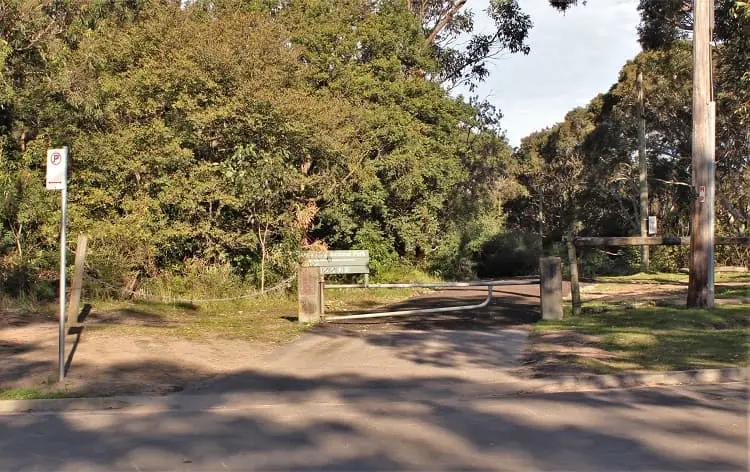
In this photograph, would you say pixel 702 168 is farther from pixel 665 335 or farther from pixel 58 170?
pixel 58 170

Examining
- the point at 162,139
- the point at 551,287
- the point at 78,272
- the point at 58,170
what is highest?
the point at 162,139

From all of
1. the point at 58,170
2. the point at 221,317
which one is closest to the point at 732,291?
the point at 221,317

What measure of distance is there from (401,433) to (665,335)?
664 centimetres

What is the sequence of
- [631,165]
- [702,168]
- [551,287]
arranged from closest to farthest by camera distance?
[551,287] → [702,168] → [631,165]

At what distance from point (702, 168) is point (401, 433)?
1146 cm

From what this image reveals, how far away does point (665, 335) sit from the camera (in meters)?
12.2

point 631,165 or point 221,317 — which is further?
point 631,165

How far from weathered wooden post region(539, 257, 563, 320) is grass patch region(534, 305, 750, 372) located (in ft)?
1.00

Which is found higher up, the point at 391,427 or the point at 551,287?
the point at 551,287

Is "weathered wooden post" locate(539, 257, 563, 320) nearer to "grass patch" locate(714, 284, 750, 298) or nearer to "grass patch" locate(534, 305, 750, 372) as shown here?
"grass patch" locate(534, 305, 750, 372)

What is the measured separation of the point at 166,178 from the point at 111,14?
7336mm

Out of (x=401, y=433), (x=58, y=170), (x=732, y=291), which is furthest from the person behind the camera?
(x=732, y=291)

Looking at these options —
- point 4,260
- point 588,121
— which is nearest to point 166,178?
point 4,260

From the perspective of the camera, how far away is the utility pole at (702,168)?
51.2 ft
